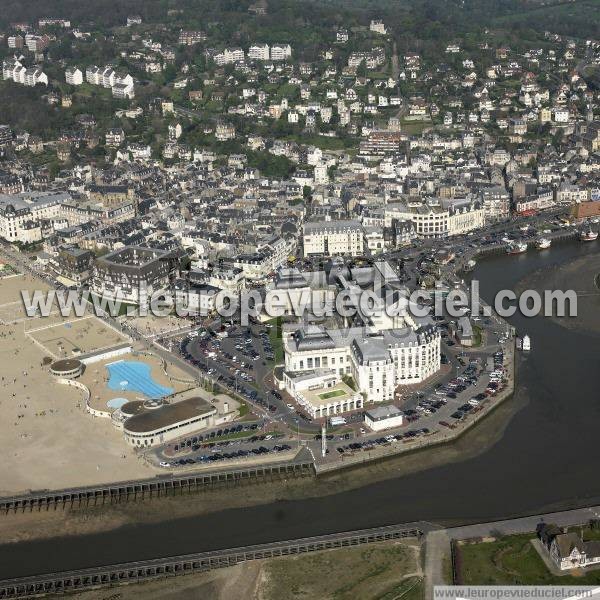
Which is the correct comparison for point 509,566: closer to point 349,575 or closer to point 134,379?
point 349,575

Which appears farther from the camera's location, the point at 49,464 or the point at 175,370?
the point at 175,370

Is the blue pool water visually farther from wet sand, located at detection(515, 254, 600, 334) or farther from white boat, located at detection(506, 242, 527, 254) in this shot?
white boat, located at detection(506, 242, 527, 254)

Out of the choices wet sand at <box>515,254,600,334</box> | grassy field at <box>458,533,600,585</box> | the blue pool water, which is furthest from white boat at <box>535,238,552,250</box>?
grassy field at <box>458,533,600,585</box>

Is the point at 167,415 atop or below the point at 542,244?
below

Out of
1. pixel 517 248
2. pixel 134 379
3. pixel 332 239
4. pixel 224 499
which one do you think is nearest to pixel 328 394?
pixel 224 499

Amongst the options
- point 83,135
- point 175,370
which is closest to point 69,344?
point 175,370

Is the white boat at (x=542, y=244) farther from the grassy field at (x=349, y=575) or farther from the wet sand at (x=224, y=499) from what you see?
the grassy field at (x=349, y=575)

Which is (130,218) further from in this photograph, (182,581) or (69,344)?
(182,581)
